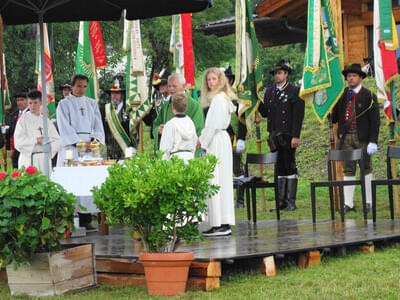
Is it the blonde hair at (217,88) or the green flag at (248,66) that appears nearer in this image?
the blonde hair at (217,88)

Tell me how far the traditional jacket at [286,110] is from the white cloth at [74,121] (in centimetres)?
307

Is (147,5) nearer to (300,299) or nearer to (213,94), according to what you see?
(213,94)

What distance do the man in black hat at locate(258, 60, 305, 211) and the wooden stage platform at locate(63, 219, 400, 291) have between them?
8.81ft

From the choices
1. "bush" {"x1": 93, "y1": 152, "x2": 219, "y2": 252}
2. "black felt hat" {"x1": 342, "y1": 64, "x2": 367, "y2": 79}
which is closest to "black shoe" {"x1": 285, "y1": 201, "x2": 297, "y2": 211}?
"black felt hat" {"x1": 342, "y1": 64, "x2": 367, "y2": 79}

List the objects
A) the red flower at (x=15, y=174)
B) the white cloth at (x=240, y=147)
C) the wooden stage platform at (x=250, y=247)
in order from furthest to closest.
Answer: the white cloth at (x=240, y=147)
the wooden stage platform at (x=250, y=247)
the red flower at (x=15, y=174)

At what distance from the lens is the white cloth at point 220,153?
8641 millimetres

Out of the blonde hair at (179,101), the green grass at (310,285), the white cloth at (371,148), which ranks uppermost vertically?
the blonde hair at (179,101)

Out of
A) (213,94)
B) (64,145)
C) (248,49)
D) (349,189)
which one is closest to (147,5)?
(213,94)

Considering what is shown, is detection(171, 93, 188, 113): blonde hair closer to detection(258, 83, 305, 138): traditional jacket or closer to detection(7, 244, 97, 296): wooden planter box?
detection(7, 244, 97, 296): wooden planter box

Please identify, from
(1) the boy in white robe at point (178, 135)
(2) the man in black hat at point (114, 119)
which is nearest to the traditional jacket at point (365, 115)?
(2) the man in black hat at point (114, 119)

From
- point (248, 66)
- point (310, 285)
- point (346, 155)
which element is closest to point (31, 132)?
point (248, 66)

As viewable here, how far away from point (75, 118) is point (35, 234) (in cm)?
419

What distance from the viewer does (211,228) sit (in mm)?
8672

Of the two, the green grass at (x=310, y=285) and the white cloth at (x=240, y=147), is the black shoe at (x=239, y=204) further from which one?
the green grass at (x=310, y=285)
